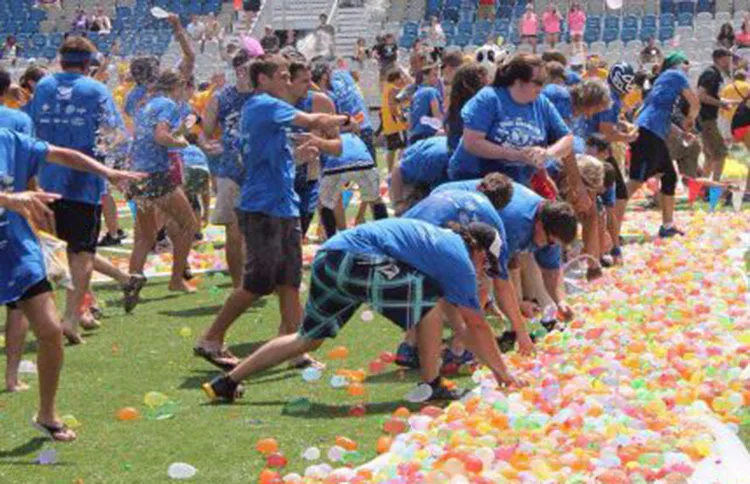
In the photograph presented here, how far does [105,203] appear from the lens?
656 inches

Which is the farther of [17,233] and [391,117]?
[391,117]

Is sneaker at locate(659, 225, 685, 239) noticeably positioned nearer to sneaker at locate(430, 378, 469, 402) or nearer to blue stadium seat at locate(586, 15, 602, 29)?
sneaker at locate(430, 378, 469, 402)

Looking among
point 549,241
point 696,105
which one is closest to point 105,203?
point 696,105

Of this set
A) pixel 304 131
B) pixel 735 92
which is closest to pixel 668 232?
pixel 735 92

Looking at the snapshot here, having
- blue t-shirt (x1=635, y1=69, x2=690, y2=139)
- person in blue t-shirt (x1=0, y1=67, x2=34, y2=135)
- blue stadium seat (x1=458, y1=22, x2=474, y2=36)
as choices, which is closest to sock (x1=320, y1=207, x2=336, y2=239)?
blue t-shirt (x1=635, y1=69, x2=690, y2=139)

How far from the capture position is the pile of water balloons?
6.19m

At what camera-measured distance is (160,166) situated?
1242 centimetres

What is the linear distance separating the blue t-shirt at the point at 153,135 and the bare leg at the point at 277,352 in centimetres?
436

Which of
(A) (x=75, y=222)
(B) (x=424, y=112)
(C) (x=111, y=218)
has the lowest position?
(C) (x=111, y=218)

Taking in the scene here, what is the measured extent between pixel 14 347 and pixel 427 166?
325 cm

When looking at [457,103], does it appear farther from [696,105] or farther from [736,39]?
[736,39]

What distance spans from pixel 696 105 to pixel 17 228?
10170 millimetres

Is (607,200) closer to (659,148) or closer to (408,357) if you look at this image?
(659,148)

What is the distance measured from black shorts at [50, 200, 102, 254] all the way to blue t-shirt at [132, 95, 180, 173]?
6.09ft
